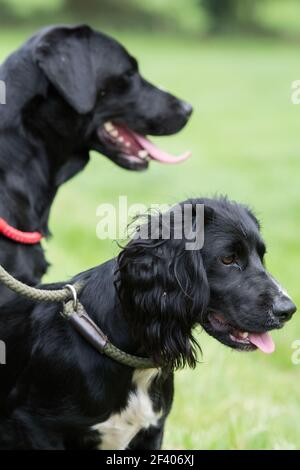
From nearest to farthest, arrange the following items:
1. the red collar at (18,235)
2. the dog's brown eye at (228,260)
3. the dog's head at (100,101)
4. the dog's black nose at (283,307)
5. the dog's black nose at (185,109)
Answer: the dog's black nose at (283,307) < the dog's brown eye at (228,260) < the red collar at (18,235) < the dog's head at (100,101) < the dog's black nose at (185,109)

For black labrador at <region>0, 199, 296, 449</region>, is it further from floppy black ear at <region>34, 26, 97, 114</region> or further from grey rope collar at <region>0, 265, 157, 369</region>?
floppy black ear at <region>34, 26, 97, 114</region>

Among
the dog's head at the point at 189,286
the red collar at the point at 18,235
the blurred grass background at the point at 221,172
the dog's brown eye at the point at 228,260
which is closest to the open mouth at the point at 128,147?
the blurred grass background at the point at 221,172

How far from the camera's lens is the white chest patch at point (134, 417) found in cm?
313

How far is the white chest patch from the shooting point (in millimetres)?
3131

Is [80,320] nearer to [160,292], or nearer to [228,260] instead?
[160,292]

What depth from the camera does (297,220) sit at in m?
9.62

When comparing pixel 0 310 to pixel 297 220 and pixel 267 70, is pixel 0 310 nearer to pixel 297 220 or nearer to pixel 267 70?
pixel 297 220

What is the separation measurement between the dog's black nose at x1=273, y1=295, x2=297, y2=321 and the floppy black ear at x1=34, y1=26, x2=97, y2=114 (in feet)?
4.90

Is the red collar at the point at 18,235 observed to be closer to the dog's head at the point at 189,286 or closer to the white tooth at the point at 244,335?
the dog's head at the point at 189,286

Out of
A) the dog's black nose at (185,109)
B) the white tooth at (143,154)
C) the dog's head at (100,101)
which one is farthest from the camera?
the dog's black nose at (185,109)

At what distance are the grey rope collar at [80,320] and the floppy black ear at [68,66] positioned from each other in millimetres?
1147

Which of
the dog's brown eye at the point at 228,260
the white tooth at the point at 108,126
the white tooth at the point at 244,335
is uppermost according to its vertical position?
the dog's brown eye at the point at 228,260

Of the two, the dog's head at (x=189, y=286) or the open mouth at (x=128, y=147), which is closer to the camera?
the dog's head at (x=189, y=286)

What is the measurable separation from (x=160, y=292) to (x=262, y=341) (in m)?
0.40
